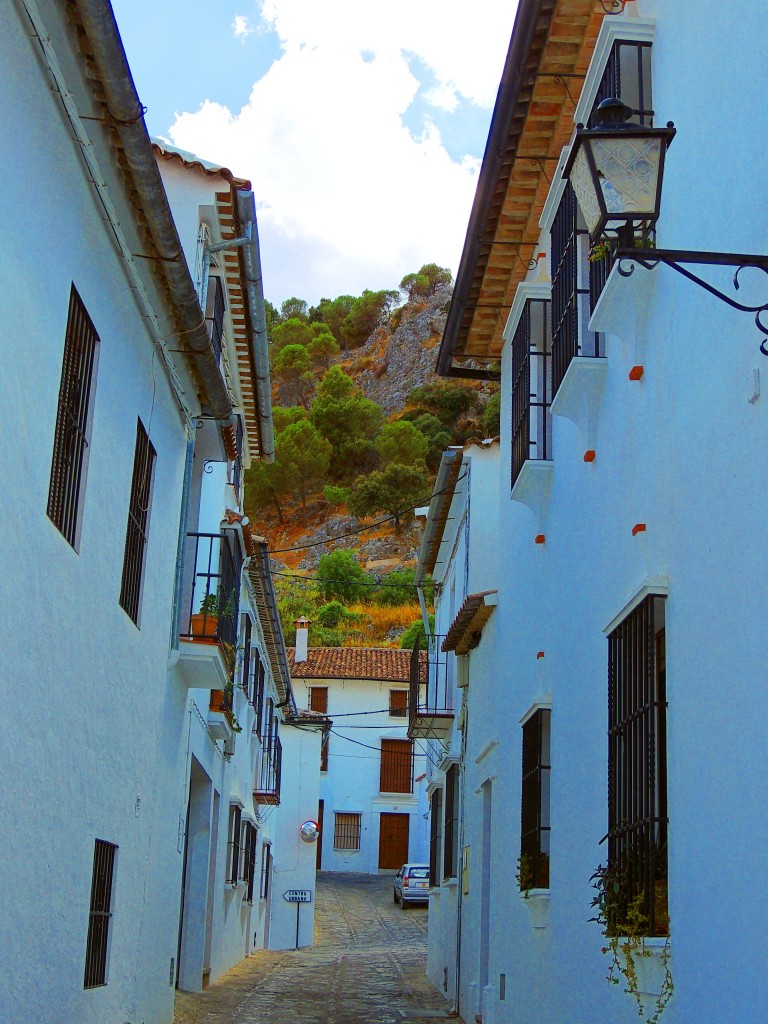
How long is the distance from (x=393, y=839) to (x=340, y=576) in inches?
711

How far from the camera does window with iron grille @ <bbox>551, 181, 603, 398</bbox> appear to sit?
27.3 feet

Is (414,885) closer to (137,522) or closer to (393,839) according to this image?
(393,839)

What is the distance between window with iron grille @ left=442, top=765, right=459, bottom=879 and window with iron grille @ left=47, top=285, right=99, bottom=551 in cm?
1022

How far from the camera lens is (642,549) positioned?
6.80 metres

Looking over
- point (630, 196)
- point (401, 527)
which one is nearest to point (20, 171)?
point (630, 196)

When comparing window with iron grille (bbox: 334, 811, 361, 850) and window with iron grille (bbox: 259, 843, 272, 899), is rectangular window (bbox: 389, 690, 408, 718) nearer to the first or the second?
window with iron grille (bbox: 334, 811, 361, 850)

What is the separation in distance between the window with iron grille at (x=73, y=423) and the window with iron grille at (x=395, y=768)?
3897 centimetres

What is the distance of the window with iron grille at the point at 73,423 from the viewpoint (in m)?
7.32

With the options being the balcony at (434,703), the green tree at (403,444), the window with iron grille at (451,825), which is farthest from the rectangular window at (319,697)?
the window with iron grille at (451,825)

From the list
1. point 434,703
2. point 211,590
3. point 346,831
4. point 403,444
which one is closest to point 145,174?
point 211,590

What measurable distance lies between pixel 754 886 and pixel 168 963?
8.51 meters

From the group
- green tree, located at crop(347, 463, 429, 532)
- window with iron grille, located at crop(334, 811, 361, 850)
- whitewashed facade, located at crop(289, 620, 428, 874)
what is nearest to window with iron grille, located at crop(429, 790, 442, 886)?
whitewashed facade, located at crop(289, 620, 428, 874)

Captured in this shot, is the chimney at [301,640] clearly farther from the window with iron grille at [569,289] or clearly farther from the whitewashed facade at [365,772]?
the window with iron grille at [569,289]

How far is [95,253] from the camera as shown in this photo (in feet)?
25.9
